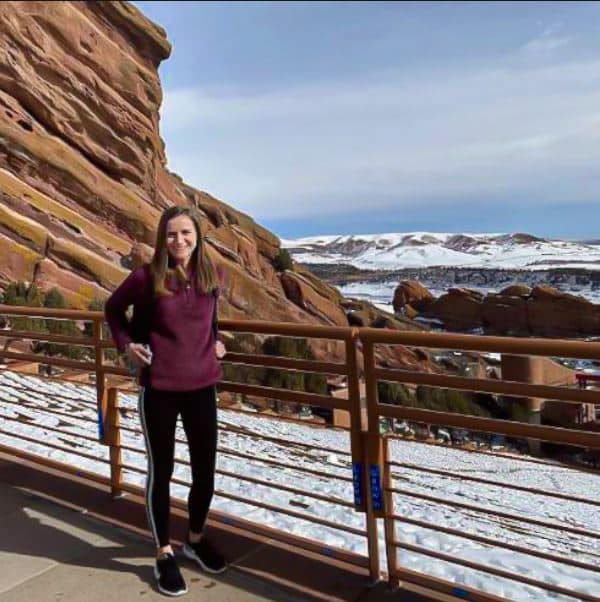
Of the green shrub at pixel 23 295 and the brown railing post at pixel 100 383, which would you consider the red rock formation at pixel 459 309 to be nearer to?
the brown railing post at pixel 100 383

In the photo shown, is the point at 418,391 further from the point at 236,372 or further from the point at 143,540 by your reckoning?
the point at 143,540

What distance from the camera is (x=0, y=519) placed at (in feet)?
12.1

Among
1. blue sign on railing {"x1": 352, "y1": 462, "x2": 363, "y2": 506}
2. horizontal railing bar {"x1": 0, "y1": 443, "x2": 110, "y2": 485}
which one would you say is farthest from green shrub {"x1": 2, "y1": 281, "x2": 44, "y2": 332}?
blue sign on railing {"x1": 352, "y1": 462, "x2": 363, "y2": 506}

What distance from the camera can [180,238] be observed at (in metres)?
2.86

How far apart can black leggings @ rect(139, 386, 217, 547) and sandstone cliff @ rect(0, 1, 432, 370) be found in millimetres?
15685

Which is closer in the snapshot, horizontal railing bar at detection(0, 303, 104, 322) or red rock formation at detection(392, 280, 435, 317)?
horizontal railing bar at detection(0, 303, 104, 322)

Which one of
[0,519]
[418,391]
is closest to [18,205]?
[418,391]

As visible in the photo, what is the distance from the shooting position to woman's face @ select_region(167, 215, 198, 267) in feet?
9.37

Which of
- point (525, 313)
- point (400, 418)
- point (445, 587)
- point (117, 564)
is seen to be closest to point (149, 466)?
point (117, 564)

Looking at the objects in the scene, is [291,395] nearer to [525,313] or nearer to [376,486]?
[376,486]

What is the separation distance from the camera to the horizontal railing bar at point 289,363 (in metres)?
2.89

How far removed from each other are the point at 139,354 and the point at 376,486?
1155 mm

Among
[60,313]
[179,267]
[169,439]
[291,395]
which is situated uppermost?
[179,267]

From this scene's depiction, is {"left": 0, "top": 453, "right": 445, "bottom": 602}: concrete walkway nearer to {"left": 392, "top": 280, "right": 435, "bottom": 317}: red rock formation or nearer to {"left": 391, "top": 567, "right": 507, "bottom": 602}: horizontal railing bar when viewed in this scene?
{"left": 391, "top": 567, "right": 507, "bottom": 602}: horizontal railing bar
